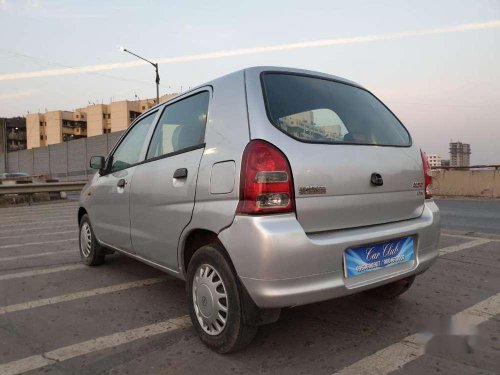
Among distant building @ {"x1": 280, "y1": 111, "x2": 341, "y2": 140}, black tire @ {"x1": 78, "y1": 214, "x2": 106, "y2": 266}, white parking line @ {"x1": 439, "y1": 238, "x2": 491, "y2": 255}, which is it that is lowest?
white parking line @ {"x1": 439, "y1": 238, "x2": 491, "y2": 255}

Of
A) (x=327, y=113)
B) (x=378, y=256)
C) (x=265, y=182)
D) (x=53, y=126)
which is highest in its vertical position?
(x=53, y=126)

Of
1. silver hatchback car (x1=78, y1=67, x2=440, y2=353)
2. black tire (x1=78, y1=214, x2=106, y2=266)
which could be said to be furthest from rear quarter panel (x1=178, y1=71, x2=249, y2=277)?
black tire (x1=78, y1=214, x2=106, y2=266)

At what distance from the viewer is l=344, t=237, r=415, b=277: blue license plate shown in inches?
101

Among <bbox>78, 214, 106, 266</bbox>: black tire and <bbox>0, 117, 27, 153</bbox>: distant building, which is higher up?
<bbox>0, 117, 27, 153</bbox>: distant building

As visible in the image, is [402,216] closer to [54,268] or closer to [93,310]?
[93,310]

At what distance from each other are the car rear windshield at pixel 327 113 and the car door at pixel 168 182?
58 centimetres

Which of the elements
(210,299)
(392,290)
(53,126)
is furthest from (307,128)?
(53,126)

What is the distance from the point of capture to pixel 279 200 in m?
2.39

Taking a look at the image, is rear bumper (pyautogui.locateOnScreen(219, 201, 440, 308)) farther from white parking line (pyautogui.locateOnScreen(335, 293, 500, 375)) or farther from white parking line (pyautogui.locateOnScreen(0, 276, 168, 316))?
white parking line (pyautogui.locateOnScreen(0, 276, 168, 316))

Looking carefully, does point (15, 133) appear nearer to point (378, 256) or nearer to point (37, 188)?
point (37, 188)

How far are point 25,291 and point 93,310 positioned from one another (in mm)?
1032

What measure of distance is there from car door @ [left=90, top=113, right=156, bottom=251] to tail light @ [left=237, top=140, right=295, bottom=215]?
1.66 meters

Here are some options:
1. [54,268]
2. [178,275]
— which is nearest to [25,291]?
[54,268]

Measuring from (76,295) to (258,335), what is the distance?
1.97 m
